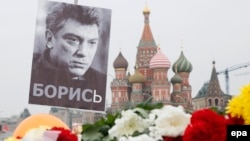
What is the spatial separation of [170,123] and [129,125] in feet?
0.56

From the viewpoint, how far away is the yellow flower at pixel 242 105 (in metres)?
1.77

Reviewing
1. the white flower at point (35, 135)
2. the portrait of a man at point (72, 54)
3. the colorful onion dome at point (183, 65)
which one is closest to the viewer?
the white flower at point (35, 135)

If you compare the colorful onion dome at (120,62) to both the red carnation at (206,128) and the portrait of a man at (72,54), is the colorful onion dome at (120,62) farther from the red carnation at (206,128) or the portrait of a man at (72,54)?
the red carnation at (206,128)

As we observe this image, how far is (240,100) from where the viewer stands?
1807 mm

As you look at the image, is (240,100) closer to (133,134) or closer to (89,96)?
(133,134)

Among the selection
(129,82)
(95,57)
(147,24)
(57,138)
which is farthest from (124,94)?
(57,138)

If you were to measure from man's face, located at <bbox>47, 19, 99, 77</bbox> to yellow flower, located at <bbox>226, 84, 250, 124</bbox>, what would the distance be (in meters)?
5.40

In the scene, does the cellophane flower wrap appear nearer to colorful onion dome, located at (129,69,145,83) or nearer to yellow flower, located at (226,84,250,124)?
yellow flower, located at (226,84,250,124)

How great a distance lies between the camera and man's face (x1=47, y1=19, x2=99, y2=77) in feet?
23.5

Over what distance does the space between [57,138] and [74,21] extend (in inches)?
205

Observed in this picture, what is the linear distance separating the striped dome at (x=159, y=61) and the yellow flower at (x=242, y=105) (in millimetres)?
45472

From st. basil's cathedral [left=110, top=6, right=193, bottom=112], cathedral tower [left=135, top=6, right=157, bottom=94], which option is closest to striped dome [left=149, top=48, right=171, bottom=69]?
st. basil's cathedral [left=110, top=6, right=193, bottom=112]

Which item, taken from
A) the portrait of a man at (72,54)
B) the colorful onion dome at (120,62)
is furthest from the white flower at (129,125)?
the colorful onion dome at (120,62)

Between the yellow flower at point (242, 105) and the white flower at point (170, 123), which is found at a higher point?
the yellow flower at point (242, 105)
